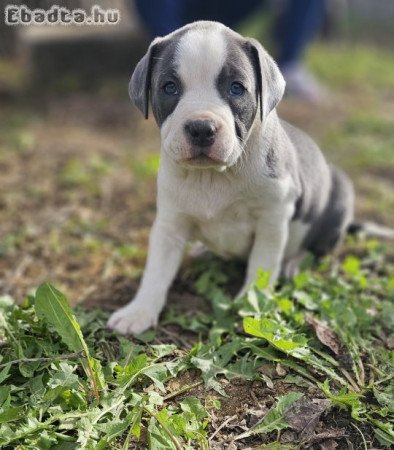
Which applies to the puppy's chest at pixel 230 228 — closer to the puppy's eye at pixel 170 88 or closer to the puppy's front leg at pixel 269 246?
the puppy's front leg at pixel 269 246

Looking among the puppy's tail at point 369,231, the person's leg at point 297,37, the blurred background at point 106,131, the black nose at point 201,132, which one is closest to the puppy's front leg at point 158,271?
the blurred background at point 106,131

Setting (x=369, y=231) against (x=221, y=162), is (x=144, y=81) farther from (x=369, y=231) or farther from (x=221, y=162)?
(x=369, y=231)

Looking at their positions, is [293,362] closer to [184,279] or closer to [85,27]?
[184,279]

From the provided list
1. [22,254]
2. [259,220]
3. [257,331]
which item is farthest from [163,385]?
[22,254]

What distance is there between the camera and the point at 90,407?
9.56 feet

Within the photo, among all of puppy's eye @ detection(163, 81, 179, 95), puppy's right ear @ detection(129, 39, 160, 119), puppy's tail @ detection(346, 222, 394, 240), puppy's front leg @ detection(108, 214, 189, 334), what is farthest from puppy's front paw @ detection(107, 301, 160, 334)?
puppy's tail @ detection(346, 222, 394, 240)

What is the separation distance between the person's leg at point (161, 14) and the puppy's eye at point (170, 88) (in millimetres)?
4720

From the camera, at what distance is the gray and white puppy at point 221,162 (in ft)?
10.5

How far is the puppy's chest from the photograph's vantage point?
3729 millimetres

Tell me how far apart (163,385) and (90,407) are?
0.40 meters

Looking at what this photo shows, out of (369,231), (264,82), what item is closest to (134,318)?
(264,82)

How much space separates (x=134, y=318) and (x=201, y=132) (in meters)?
1.19

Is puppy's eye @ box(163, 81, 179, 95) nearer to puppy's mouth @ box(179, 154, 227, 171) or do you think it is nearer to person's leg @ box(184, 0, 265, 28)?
puppy's mouth @ box(179, 154, 227, 171)

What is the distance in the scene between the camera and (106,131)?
7.51m
